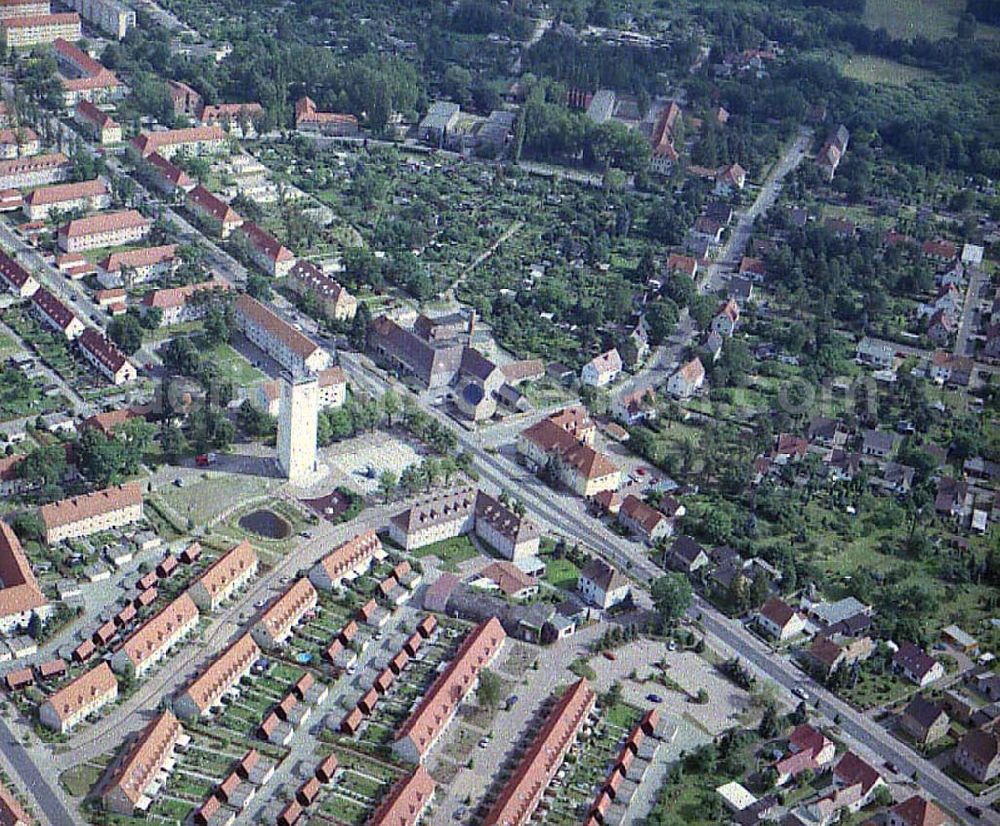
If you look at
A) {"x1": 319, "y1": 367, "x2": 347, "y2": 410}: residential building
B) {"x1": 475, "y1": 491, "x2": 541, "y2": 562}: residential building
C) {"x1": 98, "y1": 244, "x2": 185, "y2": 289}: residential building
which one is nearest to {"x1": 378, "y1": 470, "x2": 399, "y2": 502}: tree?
{"x1": 475, "y1": 491, "x2": 541, "y2": 562}: residential building

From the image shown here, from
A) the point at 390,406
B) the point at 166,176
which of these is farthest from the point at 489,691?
the point at 166,176

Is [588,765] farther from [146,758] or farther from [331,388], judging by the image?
[331,388]

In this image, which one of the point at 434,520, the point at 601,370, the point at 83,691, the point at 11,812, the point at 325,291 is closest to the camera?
the point at 11,812

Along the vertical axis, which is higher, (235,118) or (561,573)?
(235,118)

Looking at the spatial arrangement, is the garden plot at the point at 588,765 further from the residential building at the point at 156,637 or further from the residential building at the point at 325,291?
the residential building at the point at 325,291

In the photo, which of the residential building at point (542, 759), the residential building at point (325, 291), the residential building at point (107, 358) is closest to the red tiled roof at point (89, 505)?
the residential building at point (107, 358)

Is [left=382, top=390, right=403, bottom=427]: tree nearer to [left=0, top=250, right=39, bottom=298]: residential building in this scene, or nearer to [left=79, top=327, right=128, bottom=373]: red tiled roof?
[left=79, top=327, right=128, bottom=373]: red tiled roof
